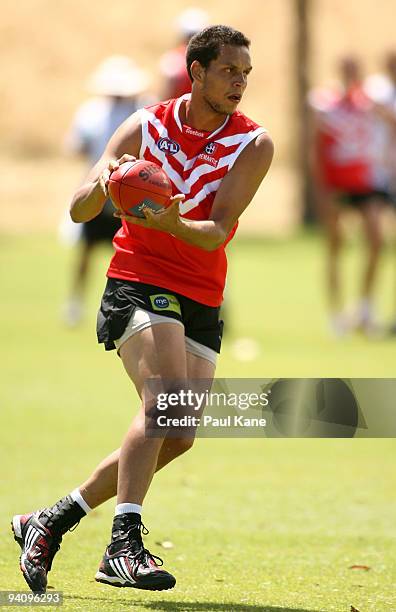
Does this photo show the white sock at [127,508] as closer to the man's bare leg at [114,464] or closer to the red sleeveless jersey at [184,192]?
the man's bare leg at [114,464]

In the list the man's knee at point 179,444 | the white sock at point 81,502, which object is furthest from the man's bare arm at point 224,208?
the white sock at point 81,502

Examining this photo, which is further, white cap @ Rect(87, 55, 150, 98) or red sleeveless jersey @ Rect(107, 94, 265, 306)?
white cap @ Rect(87, 55, 150, 98)

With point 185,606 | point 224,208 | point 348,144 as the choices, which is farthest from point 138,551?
point 348,144

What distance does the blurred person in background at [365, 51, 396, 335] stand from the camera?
15.4 meters

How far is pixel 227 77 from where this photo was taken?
620 centimetres

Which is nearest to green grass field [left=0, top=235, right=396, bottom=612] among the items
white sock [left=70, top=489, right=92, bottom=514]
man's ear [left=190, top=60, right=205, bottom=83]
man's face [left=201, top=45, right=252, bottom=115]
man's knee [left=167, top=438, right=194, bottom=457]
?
white sock [left=70, top=489, right=92, bottom=514]

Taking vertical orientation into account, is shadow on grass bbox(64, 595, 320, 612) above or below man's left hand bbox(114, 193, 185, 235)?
below

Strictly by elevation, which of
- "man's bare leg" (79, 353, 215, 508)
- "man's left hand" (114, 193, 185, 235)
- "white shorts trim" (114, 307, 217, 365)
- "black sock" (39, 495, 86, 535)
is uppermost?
"man's left hand" (114, 193, 185, 235)

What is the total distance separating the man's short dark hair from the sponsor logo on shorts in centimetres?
101

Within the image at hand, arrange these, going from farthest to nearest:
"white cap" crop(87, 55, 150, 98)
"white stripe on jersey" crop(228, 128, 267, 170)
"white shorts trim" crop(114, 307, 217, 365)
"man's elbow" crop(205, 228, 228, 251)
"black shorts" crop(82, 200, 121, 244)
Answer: "white cap" crop(87, 55, 150, 98) → "black shorts" crop(82, 200, 121, 244) → "white stripe on jersey" crop(228, 128, 267, 170) → "white shorts trim" crop(114, 307, 217, 365) → "man's elbow" crop(205, 228, 228, 251)

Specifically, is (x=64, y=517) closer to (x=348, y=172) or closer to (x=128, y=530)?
(x=128, y=530)

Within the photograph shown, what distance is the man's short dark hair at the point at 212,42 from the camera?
20.3 feet

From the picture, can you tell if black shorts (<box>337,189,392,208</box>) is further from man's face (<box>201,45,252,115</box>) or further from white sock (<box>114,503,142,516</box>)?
white sock (<box>114,503,142,516</box>)

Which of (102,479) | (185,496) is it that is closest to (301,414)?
(102,479)
